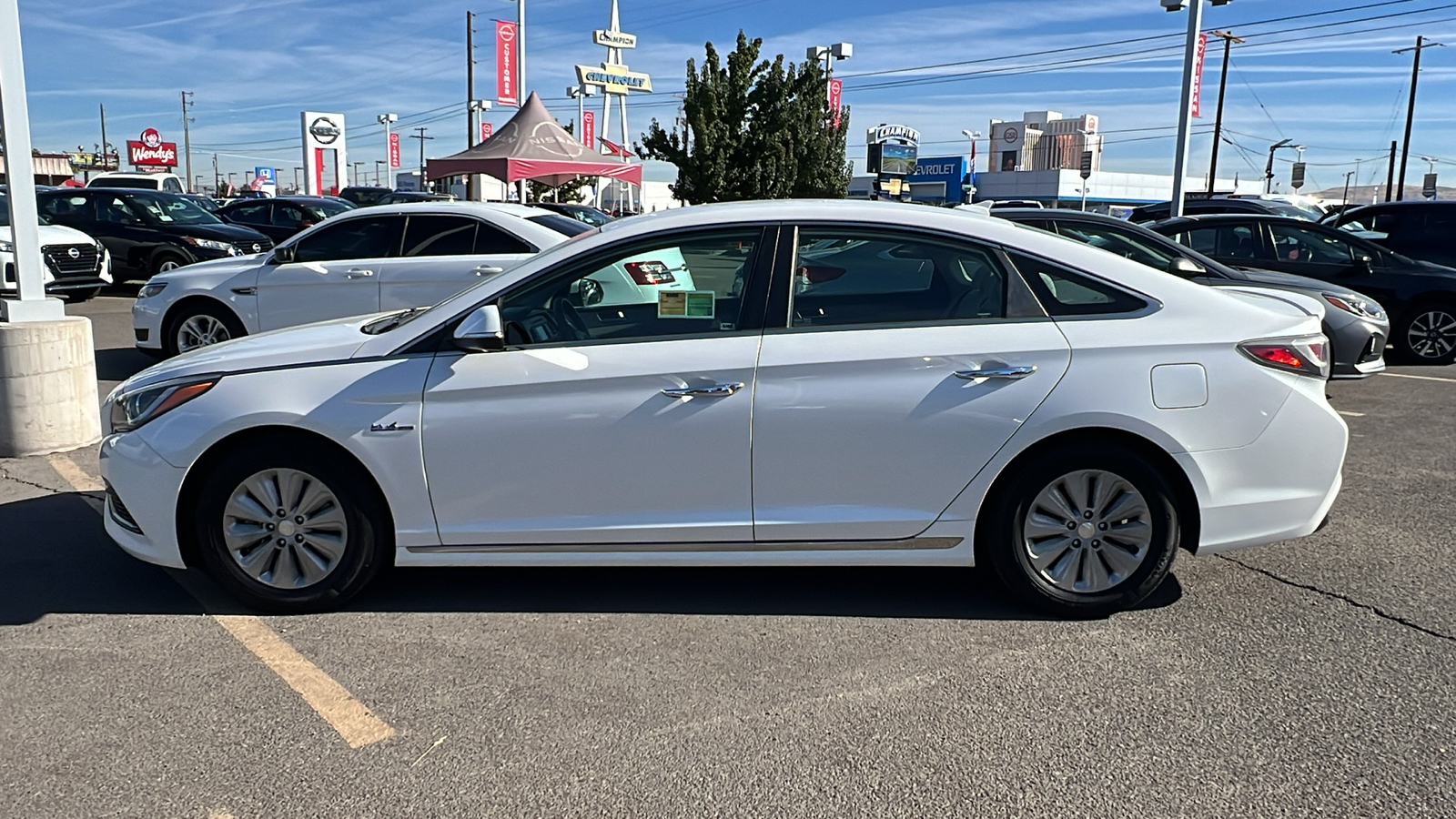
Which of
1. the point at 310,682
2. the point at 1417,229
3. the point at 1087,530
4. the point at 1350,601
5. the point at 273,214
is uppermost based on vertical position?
the point at 1417,229

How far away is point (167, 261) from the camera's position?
1697 centimetres

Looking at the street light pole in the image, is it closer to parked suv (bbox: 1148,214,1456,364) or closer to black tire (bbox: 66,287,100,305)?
parked suv (bbox: 1148,214,1456,364)

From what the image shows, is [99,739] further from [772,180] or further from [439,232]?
[772,180]

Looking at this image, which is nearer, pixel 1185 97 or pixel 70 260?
pixel 70 260

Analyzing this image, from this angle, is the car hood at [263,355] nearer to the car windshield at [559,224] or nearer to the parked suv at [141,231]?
the car windshield at [559,224]

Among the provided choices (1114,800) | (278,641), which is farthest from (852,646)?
(278,641)

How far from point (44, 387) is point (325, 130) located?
62.7m

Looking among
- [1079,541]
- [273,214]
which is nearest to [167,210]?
[273,214]

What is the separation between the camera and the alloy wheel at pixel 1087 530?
4.10 m

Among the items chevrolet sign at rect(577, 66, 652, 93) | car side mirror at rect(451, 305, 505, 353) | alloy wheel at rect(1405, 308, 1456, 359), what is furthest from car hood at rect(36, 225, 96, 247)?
chevrolet sign at rect(577, 66, 652, 93)

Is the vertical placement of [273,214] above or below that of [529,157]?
below

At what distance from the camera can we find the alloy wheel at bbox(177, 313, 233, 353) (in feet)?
31.1

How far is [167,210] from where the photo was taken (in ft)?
58.0

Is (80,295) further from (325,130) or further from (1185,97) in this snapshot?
(325,130)
